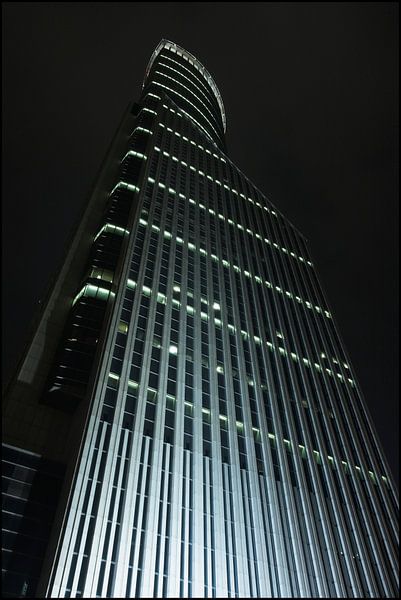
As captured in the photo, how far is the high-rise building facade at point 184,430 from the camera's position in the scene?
36656mm

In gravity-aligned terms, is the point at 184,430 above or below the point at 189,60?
below

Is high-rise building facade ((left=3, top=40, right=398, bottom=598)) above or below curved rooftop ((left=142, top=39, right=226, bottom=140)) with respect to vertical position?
below

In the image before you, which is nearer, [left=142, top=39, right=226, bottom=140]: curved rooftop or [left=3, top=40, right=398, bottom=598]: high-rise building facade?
[left=3, top=40, right=398, bottom=598]: high-rise building facade

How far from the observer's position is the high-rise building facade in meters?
36.7

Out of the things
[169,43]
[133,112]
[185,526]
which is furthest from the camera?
[169,43]

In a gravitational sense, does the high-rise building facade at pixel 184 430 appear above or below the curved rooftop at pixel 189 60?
below

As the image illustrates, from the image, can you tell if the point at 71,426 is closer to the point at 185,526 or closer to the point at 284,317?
the point at 185,526

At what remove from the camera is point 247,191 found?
349 ft

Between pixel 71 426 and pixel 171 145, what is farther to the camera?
pixel 171 145

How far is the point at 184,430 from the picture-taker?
152 ft

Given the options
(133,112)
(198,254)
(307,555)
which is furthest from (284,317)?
(133,112)

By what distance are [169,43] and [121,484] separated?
537 ft

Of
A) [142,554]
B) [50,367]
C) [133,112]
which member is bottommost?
[142,554]

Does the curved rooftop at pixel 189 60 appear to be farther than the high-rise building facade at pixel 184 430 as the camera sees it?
Yes
